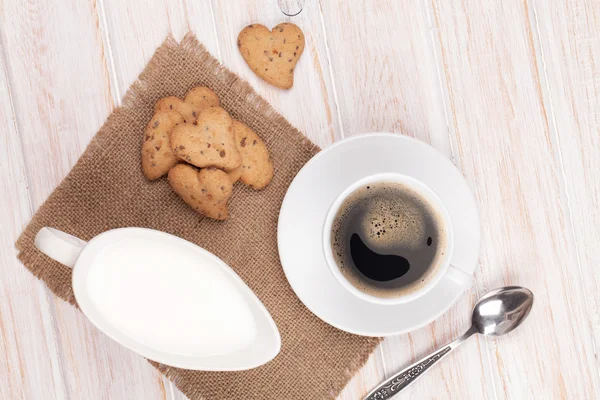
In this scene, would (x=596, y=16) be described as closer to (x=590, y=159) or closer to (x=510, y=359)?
(x=590, y=159)

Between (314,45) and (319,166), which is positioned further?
(314,45)

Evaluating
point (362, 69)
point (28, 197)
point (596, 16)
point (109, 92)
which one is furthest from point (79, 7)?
point (596, 16)

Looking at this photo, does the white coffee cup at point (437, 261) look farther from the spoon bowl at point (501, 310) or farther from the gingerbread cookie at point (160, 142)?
the gingerbread cookie at point (160, 142)

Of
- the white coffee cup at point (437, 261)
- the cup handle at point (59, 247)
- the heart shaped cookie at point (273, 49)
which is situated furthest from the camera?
the heart shaped cookie at point (273, 49)

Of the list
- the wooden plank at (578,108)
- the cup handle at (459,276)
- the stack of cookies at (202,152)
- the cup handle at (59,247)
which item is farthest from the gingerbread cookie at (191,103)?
the wooden plank at (578,108)

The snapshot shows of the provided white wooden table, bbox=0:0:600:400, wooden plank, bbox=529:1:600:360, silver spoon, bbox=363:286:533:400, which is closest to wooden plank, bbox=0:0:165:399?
white wooden table, bbox=0:0:600:400

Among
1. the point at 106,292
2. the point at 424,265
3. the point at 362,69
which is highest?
the point at 362,69
